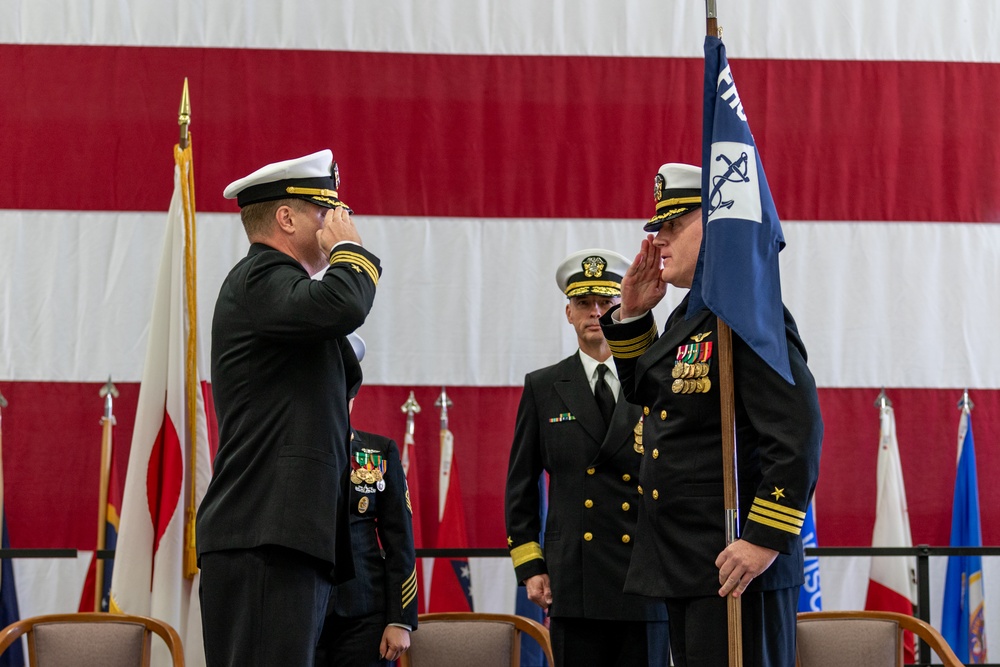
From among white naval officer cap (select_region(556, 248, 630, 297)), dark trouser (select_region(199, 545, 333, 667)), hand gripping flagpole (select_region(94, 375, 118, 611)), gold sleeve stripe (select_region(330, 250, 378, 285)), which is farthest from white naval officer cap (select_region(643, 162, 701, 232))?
hand gripping flagpole (select_region(94, 375, 118, 611))

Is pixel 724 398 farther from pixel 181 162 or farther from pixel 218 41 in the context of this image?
pixel 218 41

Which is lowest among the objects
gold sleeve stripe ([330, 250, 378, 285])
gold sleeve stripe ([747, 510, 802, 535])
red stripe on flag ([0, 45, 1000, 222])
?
gold sleeve stripe ([747, 510, 802, 535])

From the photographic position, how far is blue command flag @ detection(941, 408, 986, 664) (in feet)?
11.5

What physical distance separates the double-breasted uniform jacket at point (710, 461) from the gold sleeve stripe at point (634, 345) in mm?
159

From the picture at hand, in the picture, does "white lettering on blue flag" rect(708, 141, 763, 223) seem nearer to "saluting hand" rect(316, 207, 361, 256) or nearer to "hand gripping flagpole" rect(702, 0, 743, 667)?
"hand gripping flagpole" rect(702, 0, 743, 667)

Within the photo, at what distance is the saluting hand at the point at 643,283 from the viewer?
2068 mm

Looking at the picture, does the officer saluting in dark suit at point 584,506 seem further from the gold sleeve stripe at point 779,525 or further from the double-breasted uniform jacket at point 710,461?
the gold sleeve stripe at point 779,525

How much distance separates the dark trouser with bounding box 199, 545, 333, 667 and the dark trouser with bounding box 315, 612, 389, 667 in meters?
0.67

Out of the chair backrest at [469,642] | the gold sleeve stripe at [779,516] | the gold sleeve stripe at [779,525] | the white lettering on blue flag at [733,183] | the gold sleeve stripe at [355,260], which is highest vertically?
the white lettering on blue flag at [733,183]

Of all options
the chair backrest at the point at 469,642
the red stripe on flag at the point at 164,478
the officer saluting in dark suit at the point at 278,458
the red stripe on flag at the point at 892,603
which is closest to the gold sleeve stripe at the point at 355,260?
the officer saluting in dark suit at the point at 278,458

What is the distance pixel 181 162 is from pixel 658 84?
5.55 feet

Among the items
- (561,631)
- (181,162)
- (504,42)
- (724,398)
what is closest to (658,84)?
(504,42)

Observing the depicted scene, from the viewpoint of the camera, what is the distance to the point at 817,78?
12.5ft

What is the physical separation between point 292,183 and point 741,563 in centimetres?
105
